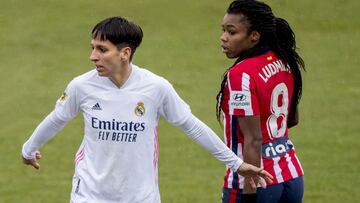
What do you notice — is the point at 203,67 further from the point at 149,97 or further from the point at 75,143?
the point at 149,97

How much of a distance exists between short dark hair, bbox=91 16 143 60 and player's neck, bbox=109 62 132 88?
0.13 m

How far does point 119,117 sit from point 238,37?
39.4 inches

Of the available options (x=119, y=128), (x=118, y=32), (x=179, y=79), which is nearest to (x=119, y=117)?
(x=119, y=128)

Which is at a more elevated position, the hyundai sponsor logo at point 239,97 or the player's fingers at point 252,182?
the hyundai sponsor logo at point 239,97

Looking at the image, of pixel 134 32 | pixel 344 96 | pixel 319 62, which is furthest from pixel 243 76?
pixel 319 62

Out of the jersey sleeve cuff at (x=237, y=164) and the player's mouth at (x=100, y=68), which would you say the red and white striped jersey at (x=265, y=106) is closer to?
the jersey sleeve cuff at (x=237, y=164)

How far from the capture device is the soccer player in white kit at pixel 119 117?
6816 millimetres

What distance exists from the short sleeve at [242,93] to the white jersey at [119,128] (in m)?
0.34

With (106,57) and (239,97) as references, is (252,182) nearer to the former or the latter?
(239,97)

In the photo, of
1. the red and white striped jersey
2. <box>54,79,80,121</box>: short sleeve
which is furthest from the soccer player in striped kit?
<box>54,79,80,121</box>: short sleeve

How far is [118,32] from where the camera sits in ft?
22.5

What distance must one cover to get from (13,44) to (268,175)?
416 inches

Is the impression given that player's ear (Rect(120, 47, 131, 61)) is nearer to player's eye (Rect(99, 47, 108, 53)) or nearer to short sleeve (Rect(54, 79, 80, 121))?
player's eye (Rect(99, 47, 108, 53))

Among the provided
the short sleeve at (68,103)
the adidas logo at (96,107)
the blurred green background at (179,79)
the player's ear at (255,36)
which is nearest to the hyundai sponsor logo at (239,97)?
the player's ear at (255,36)
